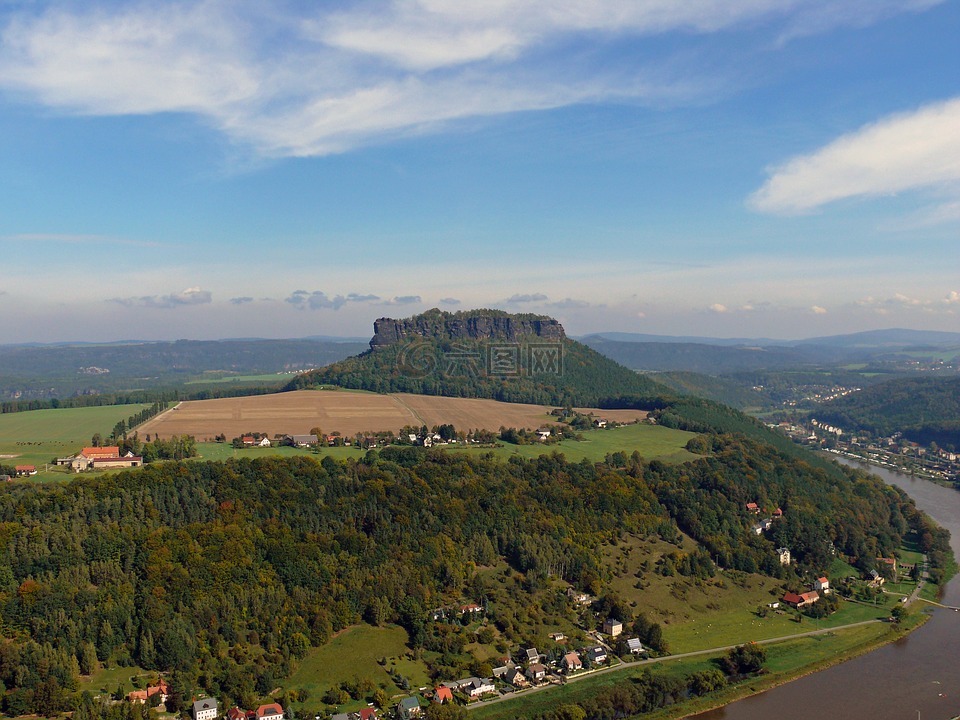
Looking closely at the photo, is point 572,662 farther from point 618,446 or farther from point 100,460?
point 100,460

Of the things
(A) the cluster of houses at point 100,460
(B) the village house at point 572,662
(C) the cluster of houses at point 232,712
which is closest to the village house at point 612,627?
(B) the village house at point 572,662

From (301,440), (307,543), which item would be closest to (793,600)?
(307,543)

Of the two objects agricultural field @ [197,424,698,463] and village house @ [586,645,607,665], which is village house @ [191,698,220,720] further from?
agricultural field @ [197,424,698,463]

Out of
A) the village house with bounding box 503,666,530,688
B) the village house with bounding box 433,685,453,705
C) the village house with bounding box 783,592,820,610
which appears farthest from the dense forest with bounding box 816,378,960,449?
the village house with bounding box 433,685,453,705

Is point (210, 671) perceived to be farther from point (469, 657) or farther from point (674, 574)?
point (674, 574)

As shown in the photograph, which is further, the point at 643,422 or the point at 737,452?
the point at 643,422

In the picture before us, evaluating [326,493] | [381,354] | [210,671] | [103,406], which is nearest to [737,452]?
[326,493]
